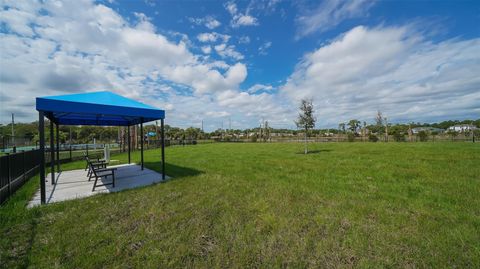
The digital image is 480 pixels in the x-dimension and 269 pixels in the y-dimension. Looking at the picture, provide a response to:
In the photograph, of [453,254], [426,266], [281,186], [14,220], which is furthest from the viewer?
[281,186]

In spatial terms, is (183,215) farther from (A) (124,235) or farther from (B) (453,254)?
(B) (453,254)

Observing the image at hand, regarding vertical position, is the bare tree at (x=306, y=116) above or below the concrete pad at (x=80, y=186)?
above

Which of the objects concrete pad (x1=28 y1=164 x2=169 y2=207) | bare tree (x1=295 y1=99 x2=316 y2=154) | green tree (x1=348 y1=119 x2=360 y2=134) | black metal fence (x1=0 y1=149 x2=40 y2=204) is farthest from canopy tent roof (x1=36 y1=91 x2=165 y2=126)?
green tree (x1=348 y1=119 x2=360 y2=134)

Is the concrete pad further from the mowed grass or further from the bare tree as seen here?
the bare tree

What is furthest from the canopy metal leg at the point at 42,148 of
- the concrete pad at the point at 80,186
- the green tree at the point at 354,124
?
the green tree at the point at 354,124

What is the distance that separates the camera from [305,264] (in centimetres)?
233

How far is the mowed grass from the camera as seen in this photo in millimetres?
2422

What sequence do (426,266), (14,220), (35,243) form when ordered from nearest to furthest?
(426,266) < (35,243) < (14,220)

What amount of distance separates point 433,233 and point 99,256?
15.5 ft

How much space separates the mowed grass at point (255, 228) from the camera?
7.95 ft

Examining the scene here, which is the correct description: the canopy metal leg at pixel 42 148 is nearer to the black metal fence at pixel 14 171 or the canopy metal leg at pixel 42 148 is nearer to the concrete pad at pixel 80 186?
the concrete pad at pixel 80 186

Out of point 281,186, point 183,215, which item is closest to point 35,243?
point 183,215

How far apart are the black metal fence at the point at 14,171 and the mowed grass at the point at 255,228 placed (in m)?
0.38

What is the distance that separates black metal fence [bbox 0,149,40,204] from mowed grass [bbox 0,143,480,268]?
0.38 metres
